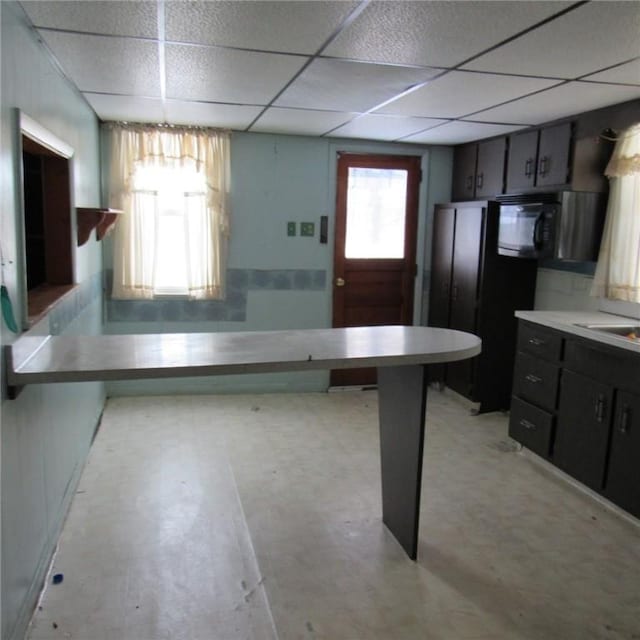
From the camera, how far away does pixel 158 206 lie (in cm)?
453

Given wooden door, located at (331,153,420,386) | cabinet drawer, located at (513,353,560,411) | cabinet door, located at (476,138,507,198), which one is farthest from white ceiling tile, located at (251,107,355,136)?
cabinet drawer, located at (513,353,560,411)

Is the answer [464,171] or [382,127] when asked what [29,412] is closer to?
[382,127]

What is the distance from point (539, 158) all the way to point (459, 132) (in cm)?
70

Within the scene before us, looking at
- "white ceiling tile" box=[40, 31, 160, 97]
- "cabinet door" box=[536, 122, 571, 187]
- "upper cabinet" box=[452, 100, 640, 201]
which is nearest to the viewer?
"white ceiling tile" box=[40, 31, 160, 97]

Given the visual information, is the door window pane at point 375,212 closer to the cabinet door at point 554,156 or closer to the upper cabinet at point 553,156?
the upper cabinet at point 553,156

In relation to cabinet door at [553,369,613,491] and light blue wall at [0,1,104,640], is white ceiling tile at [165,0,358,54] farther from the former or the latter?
cabinet door at [553,369,613,491]

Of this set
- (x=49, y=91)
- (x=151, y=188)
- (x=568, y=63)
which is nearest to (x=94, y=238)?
(x=151, y=188)

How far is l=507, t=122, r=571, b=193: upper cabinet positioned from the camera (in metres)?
Answer: 3.70

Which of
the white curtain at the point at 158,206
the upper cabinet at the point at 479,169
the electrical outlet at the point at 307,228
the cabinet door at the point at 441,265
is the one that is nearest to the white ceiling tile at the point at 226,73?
the white curtain at the point at 158,206

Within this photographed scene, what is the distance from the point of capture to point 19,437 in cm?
203

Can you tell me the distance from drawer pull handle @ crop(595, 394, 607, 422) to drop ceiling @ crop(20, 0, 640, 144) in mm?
1588

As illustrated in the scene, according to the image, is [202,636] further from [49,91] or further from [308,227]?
[308,227]

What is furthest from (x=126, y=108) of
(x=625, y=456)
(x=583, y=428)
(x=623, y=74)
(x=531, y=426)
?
(x=625, y=456)

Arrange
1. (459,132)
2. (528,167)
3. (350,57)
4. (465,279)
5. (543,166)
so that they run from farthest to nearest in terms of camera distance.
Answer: (465,279), (459,132), (528,167), (543,166), (350,57)
